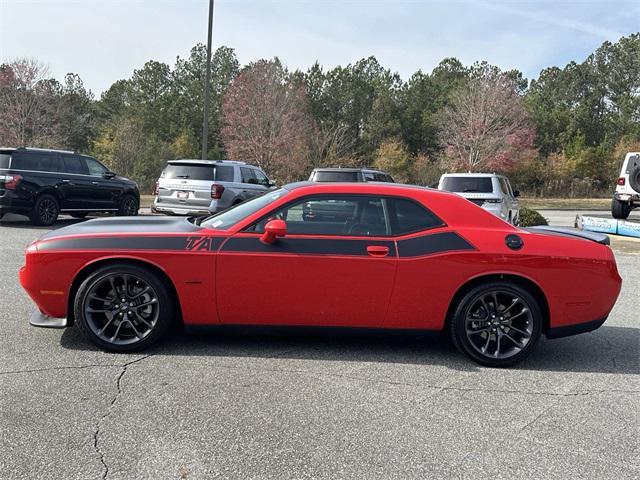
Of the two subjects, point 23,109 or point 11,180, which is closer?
point 11,180

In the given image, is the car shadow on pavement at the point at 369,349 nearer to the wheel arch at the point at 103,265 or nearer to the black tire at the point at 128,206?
the wheel arch at the point at 103,265

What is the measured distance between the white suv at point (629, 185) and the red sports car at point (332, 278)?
1483cm

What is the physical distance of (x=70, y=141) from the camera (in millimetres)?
46500

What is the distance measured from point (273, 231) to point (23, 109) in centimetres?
3570

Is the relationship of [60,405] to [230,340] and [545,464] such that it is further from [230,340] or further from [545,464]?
[545,464]

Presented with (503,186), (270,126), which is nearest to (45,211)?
(503,186)

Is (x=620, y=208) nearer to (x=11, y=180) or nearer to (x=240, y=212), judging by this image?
(x=240, y=212)

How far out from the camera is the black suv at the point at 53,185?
12414 mm

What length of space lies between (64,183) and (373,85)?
4572 centimetres

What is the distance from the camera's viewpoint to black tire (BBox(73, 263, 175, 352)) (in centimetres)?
436

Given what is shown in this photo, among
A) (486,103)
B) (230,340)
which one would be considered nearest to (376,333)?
(230,340)

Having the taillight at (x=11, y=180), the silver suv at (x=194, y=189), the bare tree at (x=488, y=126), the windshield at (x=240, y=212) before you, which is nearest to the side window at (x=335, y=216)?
the windshield at (x=240, y=212)

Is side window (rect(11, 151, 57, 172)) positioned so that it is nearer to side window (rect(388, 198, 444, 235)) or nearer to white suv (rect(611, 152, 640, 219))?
side window (rect(388, 198, 444, 235))

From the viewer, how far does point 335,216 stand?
4559 mm
